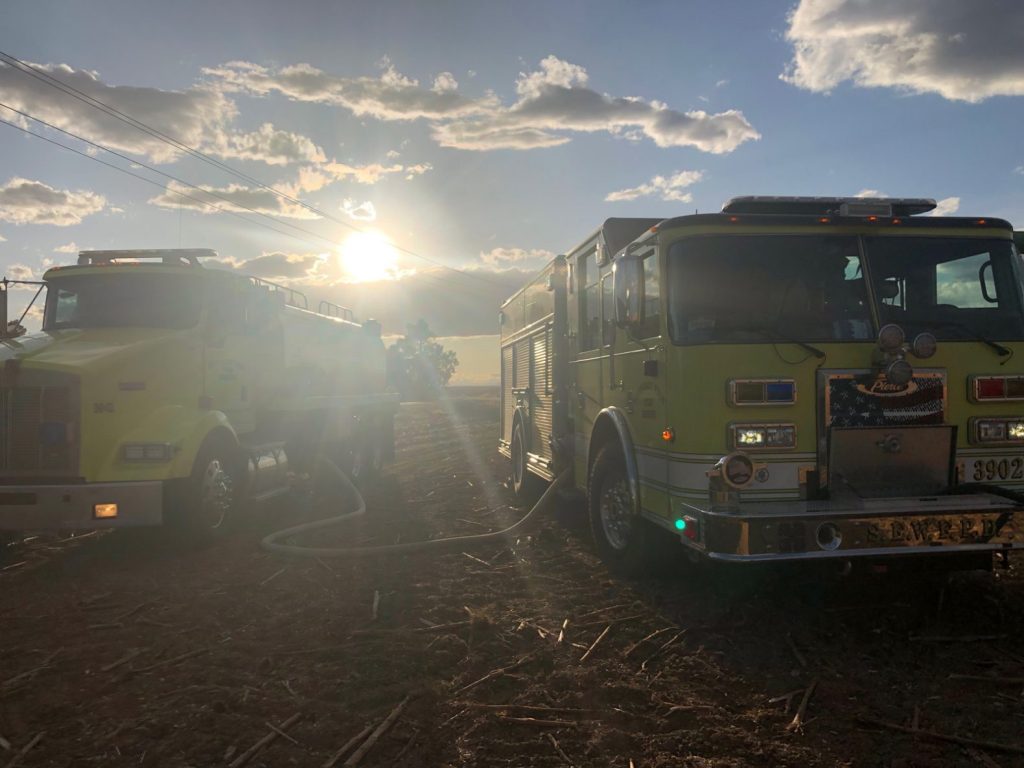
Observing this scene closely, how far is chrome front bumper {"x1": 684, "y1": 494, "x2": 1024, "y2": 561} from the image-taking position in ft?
15.5

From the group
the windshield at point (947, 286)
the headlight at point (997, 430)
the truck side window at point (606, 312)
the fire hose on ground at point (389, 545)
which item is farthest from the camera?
the fire hose on ground at point (389, 545)

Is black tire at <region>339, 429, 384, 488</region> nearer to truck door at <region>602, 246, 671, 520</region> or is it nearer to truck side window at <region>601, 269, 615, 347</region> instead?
truck side window at <region>601, 269, 615, 347</region>

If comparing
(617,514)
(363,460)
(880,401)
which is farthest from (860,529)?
(363,460)

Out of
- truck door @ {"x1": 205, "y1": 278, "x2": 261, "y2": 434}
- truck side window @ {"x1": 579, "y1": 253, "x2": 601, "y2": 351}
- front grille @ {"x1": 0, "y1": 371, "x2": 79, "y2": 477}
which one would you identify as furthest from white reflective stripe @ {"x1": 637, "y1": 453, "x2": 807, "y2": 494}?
truck door @ {"x1": 205, "y1": 278, "x2": 261, "y2": 434}

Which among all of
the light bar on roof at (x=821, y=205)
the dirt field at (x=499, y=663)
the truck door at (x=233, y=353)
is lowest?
the dirt field at (x=499, y=663)

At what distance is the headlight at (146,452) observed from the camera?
7.64 meters

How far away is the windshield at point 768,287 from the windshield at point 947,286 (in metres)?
0.22

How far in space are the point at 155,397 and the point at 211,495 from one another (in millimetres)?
1267

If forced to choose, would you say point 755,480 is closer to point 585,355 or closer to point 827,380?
point 827,380

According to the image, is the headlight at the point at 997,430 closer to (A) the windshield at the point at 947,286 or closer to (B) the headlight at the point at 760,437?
(A) the windshield at the point at 947,286

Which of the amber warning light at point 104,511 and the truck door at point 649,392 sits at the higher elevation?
the truck door at point 649,392

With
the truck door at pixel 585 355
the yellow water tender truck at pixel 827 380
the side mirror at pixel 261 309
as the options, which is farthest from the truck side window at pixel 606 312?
the side mirror at pixel 261 309

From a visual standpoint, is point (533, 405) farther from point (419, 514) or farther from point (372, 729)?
point (372, 729)

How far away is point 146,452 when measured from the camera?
7684 millimetres
